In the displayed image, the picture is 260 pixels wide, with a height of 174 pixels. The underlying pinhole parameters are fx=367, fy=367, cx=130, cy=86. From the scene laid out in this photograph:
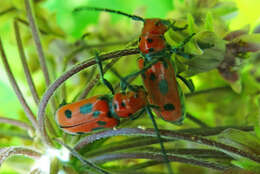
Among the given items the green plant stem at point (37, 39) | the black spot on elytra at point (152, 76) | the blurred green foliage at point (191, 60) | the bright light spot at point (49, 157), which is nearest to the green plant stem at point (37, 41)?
the green plant stem at point (37, 39)

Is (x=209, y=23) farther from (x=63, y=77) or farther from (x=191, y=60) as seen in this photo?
(x=63, y=77)

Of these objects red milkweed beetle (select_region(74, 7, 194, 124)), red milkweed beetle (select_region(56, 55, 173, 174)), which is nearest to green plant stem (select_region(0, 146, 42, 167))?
red milkweed beetle (select_region(56, 55, 173, 174))

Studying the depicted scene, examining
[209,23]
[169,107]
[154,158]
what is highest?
[209,23]

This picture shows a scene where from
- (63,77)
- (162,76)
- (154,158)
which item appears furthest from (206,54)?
(63,77)

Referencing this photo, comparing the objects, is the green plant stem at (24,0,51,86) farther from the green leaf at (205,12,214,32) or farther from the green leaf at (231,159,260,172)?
the green leaf at (231,159,260,172)

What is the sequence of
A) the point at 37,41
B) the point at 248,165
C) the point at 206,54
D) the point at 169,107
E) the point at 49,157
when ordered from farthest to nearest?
the point at 37,41
the point at 49,157
the point at 206,54
the point at 169,107
the point at 248,165

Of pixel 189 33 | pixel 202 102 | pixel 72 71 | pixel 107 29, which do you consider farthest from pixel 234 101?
pixel 72 71

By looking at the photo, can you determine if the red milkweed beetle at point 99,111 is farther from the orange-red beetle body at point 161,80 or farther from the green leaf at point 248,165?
the green leaf at point 248,165
